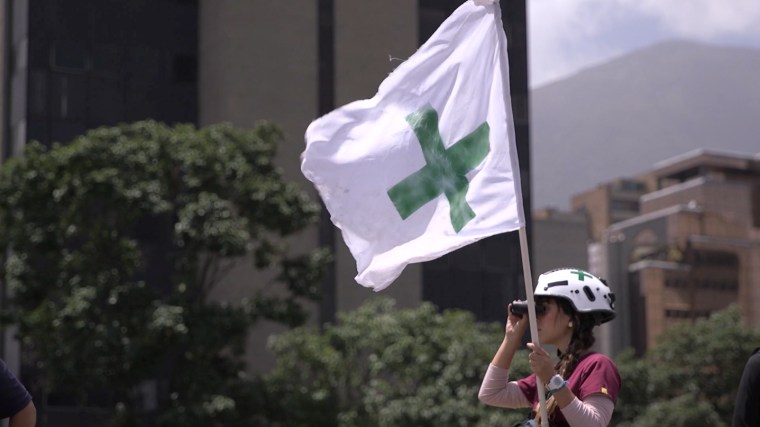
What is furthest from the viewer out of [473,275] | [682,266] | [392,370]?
[682,266]

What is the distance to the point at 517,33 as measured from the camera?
44.7 meters

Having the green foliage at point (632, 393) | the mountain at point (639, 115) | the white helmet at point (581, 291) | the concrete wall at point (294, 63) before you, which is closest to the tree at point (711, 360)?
the green foliage at point (632, 393)

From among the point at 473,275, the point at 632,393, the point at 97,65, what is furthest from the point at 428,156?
the point at 473,275

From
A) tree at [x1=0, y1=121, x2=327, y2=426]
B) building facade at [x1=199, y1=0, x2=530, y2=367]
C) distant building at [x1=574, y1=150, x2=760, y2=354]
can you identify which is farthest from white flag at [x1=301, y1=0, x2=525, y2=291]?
distant building at [x1=574, y1=150, x2=760, y2=354]

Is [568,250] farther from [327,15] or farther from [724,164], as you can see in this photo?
[327,15]

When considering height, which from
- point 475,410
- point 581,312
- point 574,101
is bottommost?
point 475,410

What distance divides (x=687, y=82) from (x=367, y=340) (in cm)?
13408

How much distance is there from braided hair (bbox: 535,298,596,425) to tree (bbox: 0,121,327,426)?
74.2 feet

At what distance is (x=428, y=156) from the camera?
7.24 meters

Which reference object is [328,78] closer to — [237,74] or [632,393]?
[237,74]

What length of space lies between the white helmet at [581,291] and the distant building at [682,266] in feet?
288

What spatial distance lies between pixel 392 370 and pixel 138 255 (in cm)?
639

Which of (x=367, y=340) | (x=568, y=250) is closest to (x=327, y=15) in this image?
(x=367, y=340)

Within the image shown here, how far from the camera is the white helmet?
6711 millimetres
